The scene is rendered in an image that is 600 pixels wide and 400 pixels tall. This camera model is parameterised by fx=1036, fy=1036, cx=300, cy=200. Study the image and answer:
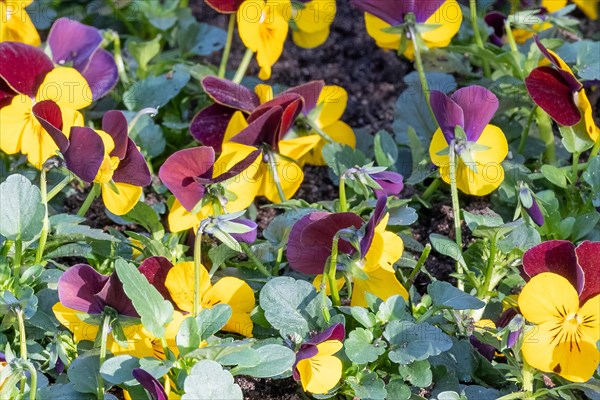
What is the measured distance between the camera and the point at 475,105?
161 cm

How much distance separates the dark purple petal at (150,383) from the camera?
4.31ft

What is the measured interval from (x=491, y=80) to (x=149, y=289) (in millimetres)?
952

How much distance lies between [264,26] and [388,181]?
44cm

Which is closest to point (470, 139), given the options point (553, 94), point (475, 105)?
point (475, 105)

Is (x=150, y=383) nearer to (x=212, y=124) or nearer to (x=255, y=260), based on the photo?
(x=255, y=260)

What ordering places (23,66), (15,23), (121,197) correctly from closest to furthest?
(121,197), (23,66), (15,23)

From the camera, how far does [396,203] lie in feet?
5.49

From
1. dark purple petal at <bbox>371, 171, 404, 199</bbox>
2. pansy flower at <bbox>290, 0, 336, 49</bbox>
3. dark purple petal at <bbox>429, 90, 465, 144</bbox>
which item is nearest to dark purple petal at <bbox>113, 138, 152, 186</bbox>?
dark purple petal at <bbox>371, 171, 404, 199</bbox>

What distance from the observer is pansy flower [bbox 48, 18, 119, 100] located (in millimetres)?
1933

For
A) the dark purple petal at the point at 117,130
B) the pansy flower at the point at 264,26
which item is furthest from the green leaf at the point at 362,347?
the pansy flower at the point at 264,26

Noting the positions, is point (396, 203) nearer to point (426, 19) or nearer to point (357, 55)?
point (426, 19)

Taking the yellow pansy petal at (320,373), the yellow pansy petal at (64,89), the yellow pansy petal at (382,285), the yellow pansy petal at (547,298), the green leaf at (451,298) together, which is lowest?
the yellow pansy petal at (320,373)

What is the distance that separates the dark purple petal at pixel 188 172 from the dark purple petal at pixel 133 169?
2.9 inches

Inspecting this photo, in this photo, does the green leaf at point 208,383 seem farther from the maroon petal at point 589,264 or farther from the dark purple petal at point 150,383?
the maroon petal at point 589,264
